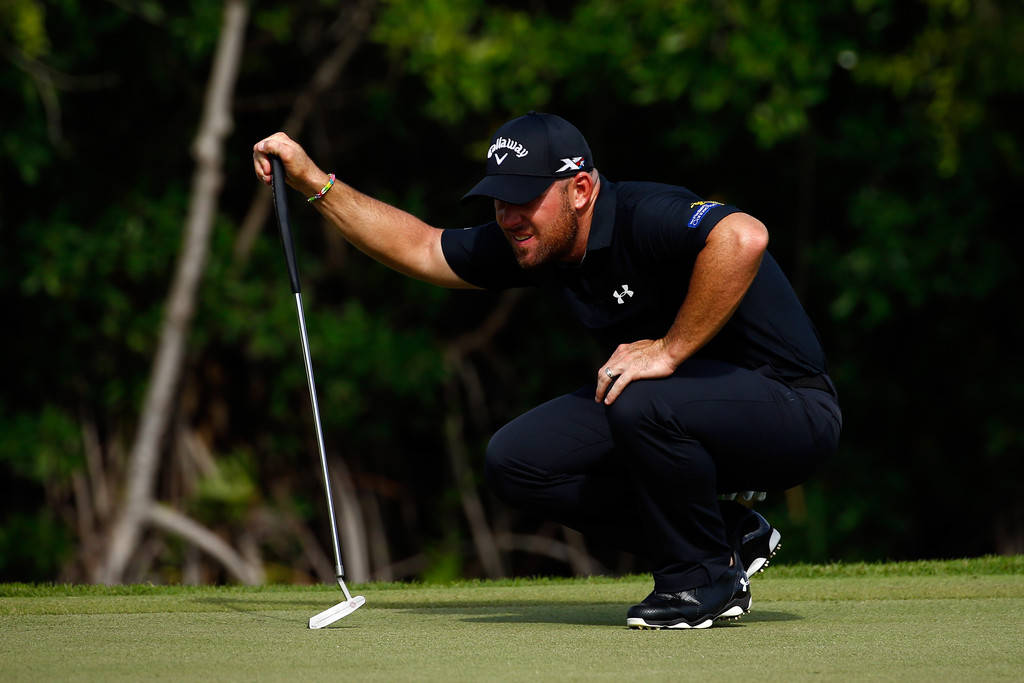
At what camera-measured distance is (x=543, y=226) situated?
3895 mm

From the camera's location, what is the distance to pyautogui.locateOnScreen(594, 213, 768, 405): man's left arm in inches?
145

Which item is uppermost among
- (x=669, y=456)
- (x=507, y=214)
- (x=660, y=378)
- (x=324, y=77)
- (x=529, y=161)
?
(x=324, y=77)

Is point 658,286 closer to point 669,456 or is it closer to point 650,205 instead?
point 650,205

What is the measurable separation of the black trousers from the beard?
1.30 ft

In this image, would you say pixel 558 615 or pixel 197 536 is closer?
pixel 558 615

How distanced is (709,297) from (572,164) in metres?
0.50

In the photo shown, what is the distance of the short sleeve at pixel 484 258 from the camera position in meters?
4.21

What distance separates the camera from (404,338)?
1011cm

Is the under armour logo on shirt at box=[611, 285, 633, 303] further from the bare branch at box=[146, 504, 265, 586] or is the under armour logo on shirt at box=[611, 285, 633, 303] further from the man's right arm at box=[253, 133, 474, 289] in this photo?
the bare branch at box=[146, 504, 265, 586]

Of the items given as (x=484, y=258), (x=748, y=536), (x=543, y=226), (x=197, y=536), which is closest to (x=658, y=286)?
(x=543, y=226)

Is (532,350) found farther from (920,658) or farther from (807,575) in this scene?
(920,658)

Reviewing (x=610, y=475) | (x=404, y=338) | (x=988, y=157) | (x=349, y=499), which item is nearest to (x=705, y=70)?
(x=988, y=157)

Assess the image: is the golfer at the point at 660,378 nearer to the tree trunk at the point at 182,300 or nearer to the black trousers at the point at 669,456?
the black trousers at the point at 669,456

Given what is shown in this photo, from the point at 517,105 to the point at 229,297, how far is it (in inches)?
82.5
